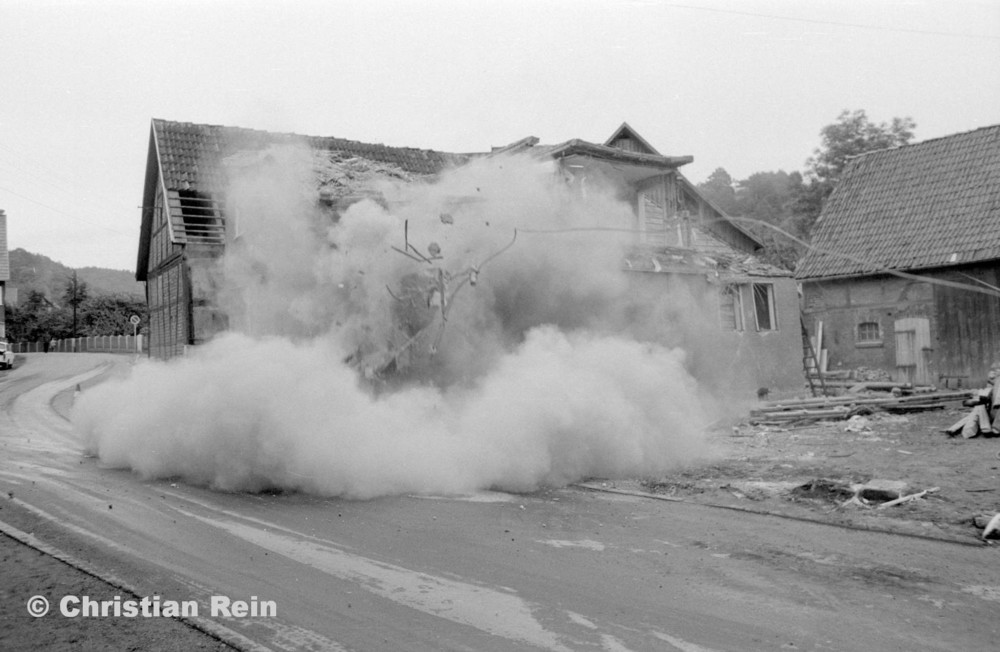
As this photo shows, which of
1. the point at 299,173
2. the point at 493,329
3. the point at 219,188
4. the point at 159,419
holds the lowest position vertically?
the point at 159,419

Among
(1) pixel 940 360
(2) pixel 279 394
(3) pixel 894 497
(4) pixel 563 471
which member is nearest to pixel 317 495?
(2) pixel 279 394

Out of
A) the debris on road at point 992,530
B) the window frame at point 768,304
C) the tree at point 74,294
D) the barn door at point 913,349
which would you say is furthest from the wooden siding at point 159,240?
the tree at point 74,294

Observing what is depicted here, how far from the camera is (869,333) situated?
77.2ft

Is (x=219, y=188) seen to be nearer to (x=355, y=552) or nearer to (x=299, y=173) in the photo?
(x=299, y=173)

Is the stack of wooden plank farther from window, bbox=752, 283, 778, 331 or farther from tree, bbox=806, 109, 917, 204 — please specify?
tree, bbox=806, 109, 917, 204

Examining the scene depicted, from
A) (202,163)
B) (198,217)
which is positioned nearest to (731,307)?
(198,217)

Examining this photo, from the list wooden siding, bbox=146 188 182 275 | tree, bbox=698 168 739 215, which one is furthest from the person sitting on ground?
tree, bbox=698 168 739 215

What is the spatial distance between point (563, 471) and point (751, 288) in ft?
40.0

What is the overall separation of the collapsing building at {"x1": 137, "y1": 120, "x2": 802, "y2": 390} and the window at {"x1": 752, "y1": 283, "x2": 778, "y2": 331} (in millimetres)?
29

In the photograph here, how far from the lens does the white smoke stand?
380 inches

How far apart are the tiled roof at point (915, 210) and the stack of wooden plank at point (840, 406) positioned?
4744mm

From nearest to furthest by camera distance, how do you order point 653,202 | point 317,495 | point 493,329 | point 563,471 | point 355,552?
1. point 355,552
2. point 317,495
3. point 563,471
4. point 493,329
5. point 653,202

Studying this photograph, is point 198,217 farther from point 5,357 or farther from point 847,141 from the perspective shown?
point 847,141

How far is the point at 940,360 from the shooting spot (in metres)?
21.5
